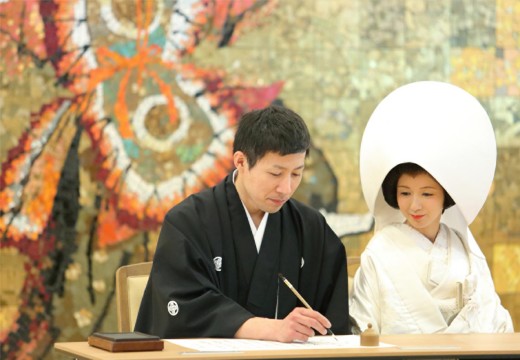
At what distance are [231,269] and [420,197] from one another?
0.67 metres

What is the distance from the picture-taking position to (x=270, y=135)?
9.98 feet

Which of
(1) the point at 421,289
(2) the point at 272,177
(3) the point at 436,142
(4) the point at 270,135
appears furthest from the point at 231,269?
(3) the point at 436,142

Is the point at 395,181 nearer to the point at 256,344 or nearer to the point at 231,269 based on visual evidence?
the point at 231,269

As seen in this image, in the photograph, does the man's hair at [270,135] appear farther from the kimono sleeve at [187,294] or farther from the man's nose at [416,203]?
the man's nose at [416,203]

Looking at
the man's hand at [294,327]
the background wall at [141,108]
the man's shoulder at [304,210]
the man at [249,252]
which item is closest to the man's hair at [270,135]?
the man at [249,252]

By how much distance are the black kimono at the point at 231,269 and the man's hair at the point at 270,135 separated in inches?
8.1

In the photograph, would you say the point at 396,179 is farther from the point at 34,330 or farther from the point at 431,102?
the point at 34,330

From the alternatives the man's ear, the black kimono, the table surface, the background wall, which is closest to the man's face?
the man's ear

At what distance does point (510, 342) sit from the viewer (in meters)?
2.81

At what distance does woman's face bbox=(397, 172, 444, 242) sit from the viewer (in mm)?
3305

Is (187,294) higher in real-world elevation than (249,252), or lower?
lower

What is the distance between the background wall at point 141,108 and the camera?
174 inches

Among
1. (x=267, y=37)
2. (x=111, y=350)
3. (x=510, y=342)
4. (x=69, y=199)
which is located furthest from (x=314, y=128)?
(x=111, y=350)

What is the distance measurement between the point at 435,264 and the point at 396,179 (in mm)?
308
